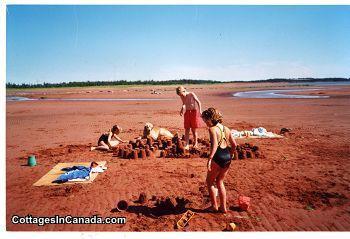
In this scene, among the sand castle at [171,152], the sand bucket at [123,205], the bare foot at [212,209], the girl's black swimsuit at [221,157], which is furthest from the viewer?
the sand castle at [171,152]

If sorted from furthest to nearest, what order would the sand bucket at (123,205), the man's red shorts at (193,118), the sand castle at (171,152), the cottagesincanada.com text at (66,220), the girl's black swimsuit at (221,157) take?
the man's red shorts at (193,118)
the sand castle at (171,152)
the sand bucket at (123,205)
the cottagesincanada.com text at (66,220)
the girl's black swimsuit at (221,157)

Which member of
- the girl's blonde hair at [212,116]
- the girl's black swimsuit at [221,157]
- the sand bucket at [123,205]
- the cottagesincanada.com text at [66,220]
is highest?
the girl's blonde hair at [212,116]

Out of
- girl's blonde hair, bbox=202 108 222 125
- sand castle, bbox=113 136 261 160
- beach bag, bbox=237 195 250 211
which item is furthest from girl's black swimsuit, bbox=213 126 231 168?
sand castle, bbox=113 136 261 160

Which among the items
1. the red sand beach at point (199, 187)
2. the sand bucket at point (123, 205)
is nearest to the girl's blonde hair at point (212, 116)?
the red sand beach at point (199, 187)

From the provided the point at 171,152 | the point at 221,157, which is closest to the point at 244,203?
the point at 221,157

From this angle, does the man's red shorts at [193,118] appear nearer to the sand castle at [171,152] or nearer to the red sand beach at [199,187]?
the sand castle at [171,152]

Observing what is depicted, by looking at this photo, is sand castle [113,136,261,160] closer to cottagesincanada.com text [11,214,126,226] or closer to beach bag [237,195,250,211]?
beach bag [237,195,250,211]

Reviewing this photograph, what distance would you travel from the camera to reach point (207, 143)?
1000 cm

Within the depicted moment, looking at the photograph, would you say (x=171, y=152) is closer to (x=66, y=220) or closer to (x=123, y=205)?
(x=123, y=205)

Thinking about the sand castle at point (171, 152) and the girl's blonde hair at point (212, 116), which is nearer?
the girl's blonde hair at point (212, 116)
